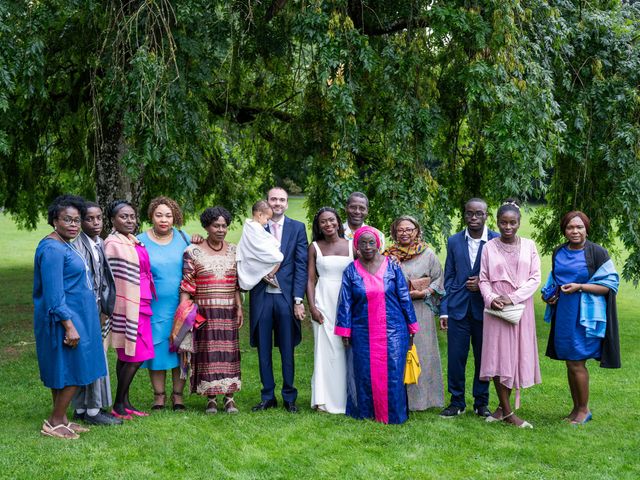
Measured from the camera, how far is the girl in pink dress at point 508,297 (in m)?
6.19

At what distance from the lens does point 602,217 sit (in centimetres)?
Result: 1070

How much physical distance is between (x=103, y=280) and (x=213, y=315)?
0.95 metres

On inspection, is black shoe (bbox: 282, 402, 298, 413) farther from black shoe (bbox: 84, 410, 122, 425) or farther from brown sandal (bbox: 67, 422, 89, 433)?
brown sandal (bbox: 67, 422, 89, 433)

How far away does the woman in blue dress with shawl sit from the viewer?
20.6 ft

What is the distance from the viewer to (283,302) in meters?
6.66

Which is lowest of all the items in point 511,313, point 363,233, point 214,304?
point 511,313

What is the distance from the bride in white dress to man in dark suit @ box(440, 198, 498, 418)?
0.90 metres

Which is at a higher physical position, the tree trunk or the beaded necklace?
the tree trunk

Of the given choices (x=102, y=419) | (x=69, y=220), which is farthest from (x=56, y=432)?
(x=69, y=220)

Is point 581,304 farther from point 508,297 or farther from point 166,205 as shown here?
point 166,205

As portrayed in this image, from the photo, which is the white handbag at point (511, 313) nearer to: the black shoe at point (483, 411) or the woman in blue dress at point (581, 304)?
the woman in blue dress at point (581, 304)

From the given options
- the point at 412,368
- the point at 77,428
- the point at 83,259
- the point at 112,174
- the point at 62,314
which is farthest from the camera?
the point at 112,174

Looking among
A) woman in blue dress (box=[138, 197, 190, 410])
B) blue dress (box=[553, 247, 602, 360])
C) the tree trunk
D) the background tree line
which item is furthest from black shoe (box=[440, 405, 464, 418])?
the tree trunk

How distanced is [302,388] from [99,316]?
2.78 metres
